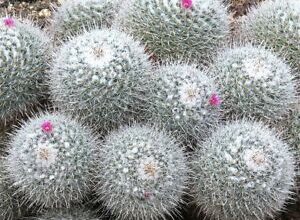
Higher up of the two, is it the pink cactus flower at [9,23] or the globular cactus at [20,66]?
the pink cactus flower at [9,23]

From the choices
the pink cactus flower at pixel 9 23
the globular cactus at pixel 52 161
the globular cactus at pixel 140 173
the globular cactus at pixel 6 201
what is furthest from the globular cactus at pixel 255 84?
the globular cactus at pixel 6 201

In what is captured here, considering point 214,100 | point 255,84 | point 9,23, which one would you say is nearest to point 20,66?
point 9,23

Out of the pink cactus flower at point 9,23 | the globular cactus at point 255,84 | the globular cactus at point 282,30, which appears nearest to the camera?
the globular cactus at point 255,84

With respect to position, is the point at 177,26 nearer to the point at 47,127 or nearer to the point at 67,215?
the point at 47,127

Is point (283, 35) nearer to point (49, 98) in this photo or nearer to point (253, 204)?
point (253, 204)

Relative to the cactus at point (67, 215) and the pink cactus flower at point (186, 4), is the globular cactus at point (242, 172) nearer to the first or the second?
the cactus at point (67, 215)

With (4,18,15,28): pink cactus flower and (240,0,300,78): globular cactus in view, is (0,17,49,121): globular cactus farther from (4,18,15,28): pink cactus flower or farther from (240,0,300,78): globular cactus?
(240,0,300,78): globular cactus

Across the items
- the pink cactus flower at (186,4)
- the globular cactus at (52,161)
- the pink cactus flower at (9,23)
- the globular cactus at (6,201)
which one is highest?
the pink cactus flower at (186,4)

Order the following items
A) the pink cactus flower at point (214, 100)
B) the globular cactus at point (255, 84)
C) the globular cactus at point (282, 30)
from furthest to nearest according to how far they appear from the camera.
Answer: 1. the globular cactus at point (282, 30)
2. the globular cactus at point (255, 84)
3. the pink cactus flower at point (214, 100)
